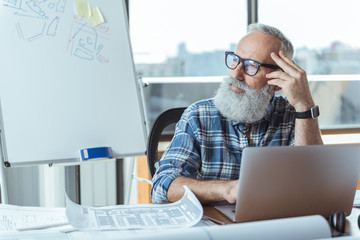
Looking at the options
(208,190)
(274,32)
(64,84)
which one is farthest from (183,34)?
(208,190)

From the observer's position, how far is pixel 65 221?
3.30 feet

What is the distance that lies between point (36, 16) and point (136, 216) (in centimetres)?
130

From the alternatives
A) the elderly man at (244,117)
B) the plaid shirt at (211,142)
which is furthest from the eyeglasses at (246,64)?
the plaid shirt at (211,142)

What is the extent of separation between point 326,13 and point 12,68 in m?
2.36

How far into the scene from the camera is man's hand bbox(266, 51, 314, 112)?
5.05 feet

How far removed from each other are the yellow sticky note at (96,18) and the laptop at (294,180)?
138 centimetres

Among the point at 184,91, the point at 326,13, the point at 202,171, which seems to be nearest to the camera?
the point at 202,171

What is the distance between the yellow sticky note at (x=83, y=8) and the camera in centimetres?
212

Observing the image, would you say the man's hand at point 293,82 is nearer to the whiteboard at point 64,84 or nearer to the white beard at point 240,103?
the white beard at point 240,103

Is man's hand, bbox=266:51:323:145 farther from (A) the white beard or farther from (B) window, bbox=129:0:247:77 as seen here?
(B) window, bbox=129:0:247:77

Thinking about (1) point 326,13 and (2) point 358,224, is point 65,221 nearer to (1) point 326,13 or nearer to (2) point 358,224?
(2) point 358,224

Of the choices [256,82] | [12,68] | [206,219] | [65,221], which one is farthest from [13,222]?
[12,68]

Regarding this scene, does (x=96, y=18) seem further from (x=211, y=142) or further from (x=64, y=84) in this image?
(x=211, y=142)

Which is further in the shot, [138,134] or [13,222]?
[138,134]
